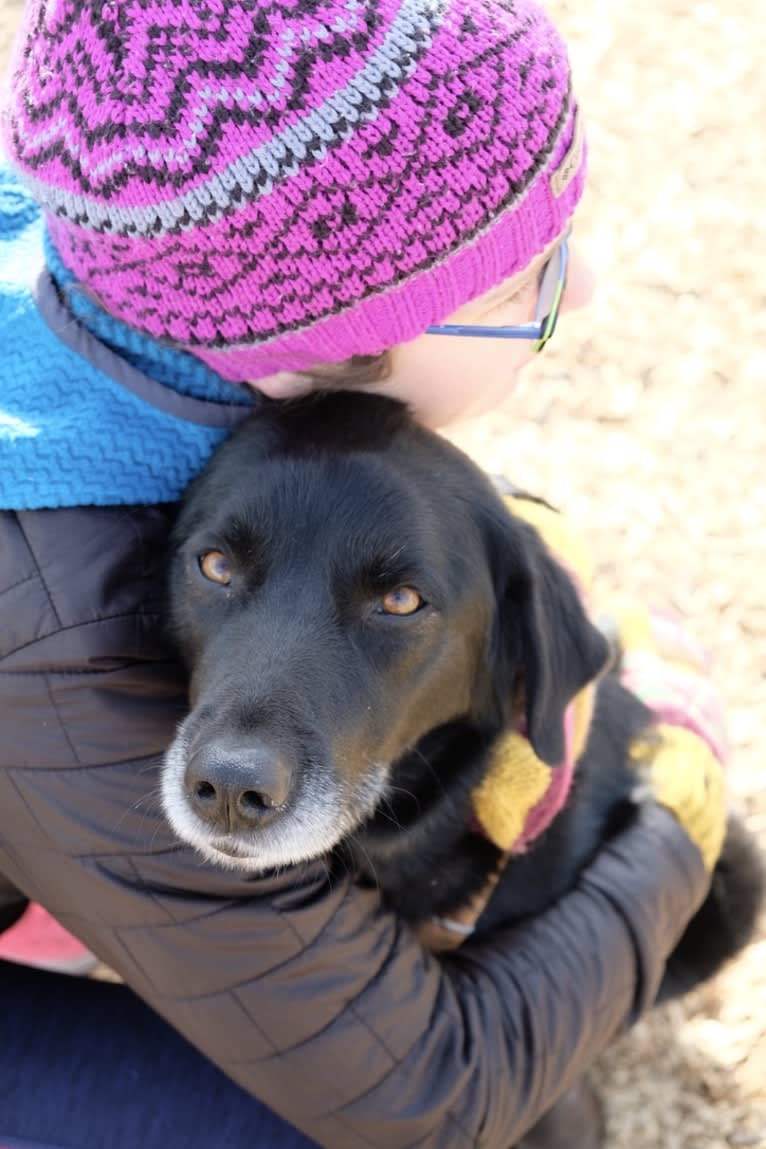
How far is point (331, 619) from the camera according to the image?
1.90 meters

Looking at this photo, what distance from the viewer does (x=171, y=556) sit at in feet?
6.62

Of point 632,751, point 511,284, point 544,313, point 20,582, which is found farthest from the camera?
point 632,751

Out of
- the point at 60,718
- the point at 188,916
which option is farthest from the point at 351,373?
the point at 188,916

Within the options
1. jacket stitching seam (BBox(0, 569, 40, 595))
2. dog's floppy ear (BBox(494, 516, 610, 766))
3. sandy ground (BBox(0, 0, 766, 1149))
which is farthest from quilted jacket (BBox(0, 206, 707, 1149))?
sandy ground (BBox(0, 0, 766, 1149))

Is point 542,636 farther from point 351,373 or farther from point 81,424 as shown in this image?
point 81,424

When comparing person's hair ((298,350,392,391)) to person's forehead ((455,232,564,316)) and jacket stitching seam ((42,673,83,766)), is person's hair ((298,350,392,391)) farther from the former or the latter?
jacket stitching seam ((42,673,83,766))

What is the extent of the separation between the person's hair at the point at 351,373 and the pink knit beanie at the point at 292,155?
120 mm

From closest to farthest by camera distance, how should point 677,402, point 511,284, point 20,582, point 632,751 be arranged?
point 20,582 → point 511,284 → point 632,751 → point 677,402

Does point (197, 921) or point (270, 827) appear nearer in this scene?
point (270, 827)

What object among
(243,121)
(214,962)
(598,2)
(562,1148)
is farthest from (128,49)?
(598,2)

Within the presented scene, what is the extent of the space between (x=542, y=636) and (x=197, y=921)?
32.1 inches

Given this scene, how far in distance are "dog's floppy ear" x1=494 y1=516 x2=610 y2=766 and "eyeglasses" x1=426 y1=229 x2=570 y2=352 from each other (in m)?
0.36

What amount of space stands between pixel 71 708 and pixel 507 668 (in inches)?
34.6

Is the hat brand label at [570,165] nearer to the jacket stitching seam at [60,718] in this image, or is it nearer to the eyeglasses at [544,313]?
the eyeglasses at [544,313]
